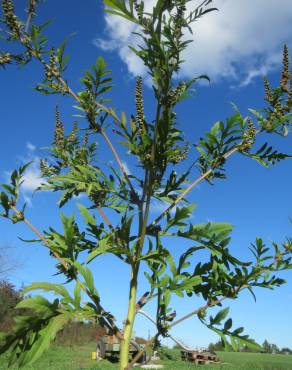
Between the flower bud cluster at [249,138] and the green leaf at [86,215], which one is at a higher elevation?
the flower bud cluster at [249,138]

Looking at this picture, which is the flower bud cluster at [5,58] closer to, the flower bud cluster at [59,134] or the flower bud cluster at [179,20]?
the flower bud cluster at [59,134]

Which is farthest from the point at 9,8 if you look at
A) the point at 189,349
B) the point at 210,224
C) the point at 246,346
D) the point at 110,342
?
the point at 110,342

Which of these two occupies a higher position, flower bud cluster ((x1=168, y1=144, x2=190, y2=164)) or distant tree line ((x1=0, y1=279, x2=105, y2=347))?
distant tree line ((x1=0, y1=279, x2=105, y2=347))

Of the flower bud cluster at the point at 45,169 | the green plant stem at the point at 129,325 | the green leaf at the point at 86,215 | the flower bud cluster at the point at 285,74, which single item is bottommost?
the green plant stem at the point at 129,325

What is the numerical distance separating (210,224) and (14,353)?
5.79 feet

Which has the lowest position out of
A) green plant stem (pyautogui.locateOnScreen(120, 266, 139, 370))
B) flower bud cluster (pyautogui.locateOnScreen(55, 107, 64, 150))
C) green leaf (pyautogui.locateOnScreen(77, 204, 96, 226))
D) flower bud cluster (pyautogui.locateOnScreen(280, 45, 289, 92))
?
green plant stem (pyautogui.locateOnScreen(120, 266, 139, 370))

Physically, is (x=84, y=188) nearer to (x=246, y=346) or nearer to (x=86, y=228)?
(x=86, y=228)

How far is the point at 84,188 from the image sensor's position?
385 cm

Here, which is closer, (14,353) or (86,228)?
(14,353)

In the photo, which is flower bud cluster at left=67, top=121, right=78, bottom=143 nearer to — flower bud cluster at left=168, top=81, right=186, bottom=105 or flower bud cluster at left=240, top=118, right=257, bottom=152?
flower bud cluster at left=168, top=81, right=186, bottom=105

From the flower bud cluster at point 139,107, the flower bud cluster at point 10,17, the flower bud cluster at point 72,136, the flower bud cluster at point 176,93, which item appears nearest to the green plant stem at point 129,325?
the flower bud cluster at point 139,107

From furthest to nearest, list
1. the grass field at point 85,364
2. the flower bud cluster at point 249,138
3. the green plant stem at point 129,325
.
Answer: the grass field at point 85,364 → the flower bud cluster at point 249,138 → the green plant stem at point 129,325

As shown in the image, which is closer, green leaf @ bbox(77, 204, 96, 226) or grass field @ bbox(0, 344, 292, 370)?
green leaf @ bbox(77, 204, 96, 226)

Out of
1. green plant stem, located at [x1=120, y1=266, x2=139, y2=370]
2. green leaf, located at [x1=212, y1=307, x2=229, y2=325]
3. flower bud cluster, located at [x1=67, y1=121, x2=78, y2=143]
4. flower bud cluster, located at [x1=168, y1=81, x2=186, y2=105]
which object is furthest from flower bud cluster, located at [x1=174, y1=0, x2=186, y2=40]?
green leaf, located at [x1=212, y1=307, x2=229, y2=325]
